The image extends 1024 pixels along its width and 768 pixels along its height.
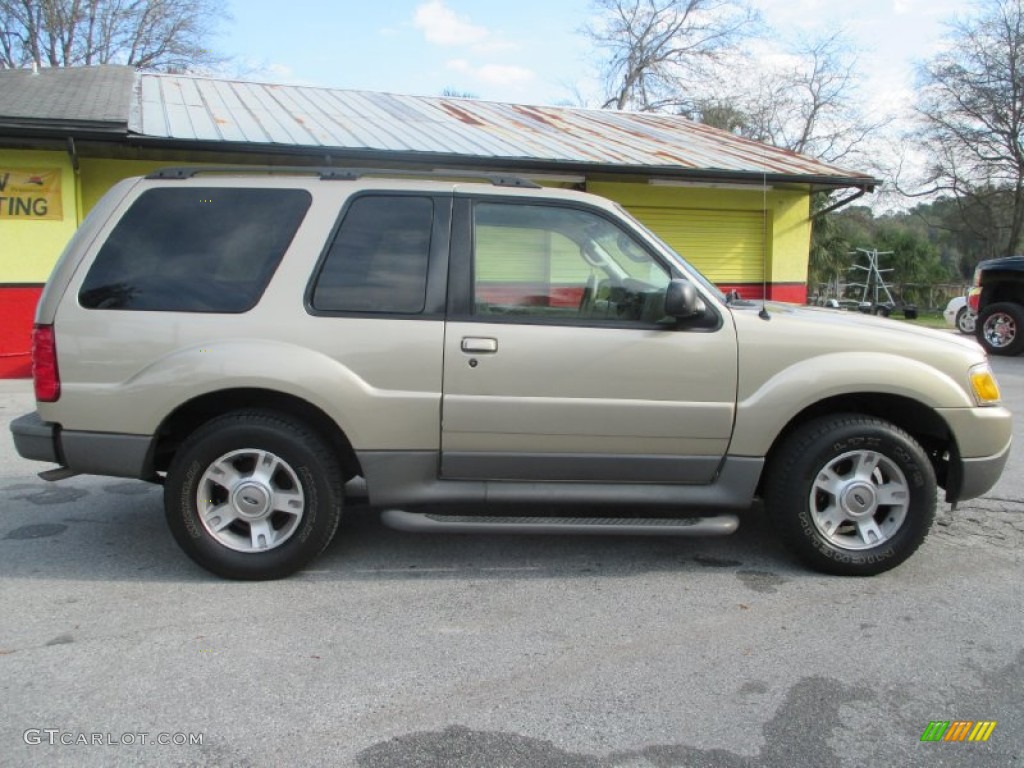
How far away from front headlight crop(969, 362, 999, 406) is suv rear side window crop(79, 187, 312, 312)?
11.3 ft

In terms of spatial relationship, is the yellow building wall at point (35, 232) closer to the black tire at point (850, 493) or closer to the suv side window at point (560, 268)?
the suv side window at point (560, 268)

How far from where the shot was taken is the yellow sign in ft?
31.3

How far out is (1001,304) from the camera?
12961 mm

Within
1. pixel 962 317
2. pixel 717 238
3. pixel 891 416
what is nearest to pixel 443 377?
pixel 891 416

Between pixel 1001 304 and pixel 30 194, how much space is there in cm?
1520

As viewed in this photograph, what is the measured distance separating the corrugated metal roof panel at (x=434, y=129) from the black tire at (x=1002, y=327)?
10.6 feet

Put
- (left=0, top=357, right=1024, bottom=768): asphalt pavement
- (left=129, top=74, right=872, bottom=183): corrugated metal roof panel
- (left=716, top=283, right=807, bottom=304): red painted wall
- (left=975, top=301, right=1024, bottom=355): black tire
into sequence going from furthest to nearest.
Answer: (left=716, top=283, right=807, bottom=304): red painted wall < (left=975, top=301, right=1024, bottom=355): black tire < (left=129, top=74, right=872, bottom=183): corrugated metal roof panel < (left=0, top=357, right=1024, bottom=768): asphalt pavement

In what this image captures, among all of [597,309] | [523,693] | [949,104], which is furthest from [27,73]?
[949,104]

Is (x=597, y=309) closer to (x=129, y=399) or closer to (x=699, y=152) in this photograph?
(x=129, y=399)

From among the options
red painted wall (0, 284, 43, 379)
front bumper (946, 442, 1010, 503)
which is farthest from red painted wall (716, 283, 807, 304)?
red painted wall (0, 284, 43, 379)

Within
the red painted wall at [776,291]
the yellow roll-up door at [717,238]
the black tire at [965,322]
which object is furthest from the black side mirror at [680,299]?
the black tire at [965,322]

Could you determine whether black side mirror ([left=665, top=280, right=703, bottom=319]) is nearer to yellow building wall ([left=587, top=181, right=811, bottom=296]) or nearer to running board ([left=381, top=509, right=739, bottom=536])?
running board ([left=381, top=509, right=739, bottom=536])

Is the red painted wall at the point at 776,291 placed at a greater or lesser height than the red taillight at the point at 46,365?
greater

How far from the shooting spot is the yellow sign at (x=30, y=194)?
9.55m
